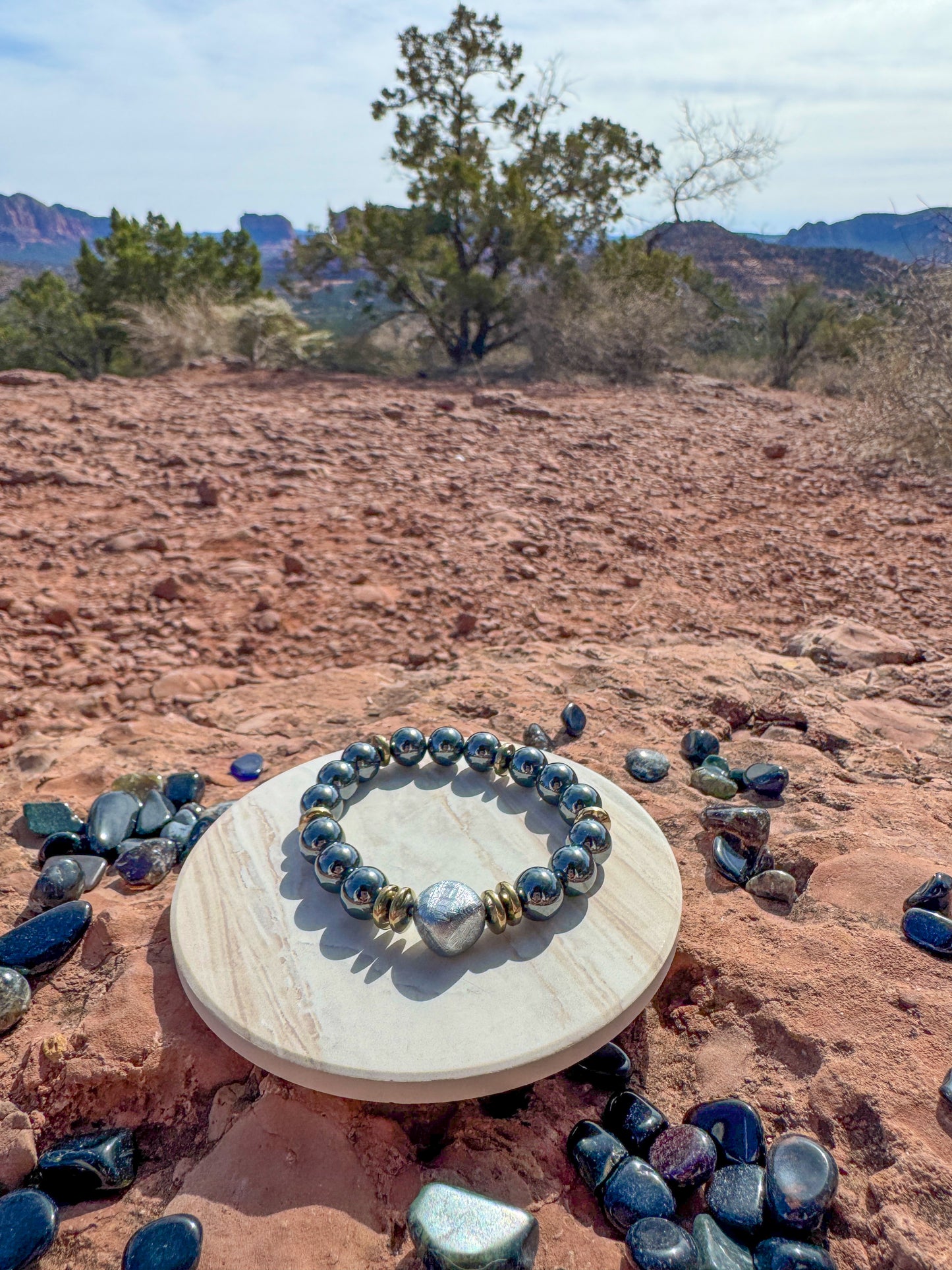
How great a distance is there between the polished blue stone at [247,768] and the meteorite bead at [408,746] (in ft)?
1.83

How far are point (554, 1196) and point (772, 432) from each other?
21.0ft

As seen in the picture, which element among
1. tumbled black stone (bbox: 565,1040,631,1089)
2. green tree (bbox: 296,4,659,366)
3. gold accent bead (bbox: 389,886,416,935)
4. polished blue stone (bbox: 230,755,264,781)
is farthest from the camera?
green tree (bbox: 296,4,659,366)

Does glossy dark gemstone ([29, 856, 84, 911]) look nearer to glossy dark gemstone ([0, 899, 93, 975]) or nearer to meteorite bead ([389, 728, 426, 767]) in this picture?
glossy dark gemstone ([0, 899, 93, 975])

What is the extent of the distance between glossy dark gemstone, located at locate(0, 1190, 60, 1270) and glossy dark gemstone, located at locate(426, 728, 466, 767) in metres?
1.17

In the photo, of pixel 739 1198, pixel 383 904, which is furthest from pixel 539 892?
pixel 739 1198

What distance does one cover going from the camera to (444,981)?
1413 millimetres

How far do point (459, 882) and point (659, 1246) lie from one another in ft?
2.27

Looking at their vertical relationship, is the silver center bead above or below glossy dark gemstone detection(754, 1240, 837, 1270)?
above

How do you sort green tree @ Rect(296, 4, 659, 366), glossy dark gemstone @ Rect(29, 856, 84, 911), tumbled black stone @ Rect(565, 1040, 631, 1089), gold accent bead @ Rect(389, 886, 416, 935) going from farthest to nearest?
green tree @ Rect(296, 4, 659, 366), glossy dark gemstone @ Rect(29, 856, 84, 911), gold accent bead @ Rect(389, 886, 416, 935), tumbled black stone @ Rect(565, 1040, 631, 1089)

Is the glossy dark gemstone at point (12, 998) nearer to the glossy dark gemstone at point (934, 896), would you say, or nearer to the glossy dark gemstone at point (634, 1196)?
the glossy dark gemstone at point (634, 1196)

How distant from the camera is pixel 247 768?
2.32 meters

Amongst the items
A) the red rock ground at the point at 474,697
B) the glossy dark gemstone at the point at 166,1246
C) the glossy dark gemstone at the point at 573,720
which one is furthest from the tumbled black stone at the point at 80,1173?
the glossy dark gemstone at the point at 573,720

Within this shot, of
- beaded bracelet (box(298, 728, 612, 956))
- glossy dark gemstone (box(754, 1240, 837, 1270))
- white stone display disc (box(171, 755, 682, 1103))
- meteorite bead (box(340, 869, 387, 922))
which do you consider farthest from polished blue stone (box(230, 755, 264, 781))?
glossy dark gemstone (box(754, 1240, 837, 1270))

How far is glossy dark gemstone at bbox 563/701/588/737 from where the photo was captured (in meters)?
2.37
